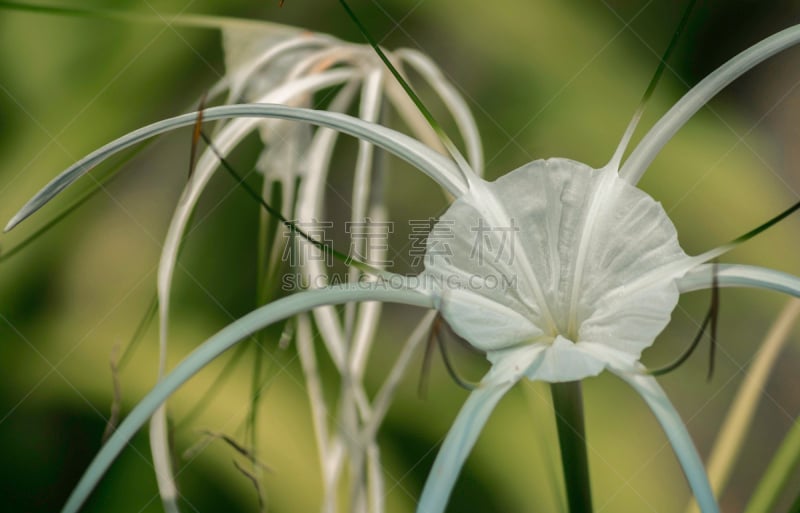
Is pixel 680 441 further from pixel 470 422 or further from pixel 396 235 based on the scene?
pixel 396 235

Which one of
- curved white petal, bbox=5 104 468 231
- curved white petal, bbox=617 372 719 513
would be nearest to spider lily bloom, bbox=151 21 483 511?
curved white petal, bbox=5 104 468 231

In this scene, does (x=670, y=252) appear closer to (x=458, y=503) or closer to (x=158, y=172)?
(x=458, y=503)

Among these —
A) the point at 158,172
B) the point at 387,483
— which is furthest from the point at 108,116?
the point at 387,483

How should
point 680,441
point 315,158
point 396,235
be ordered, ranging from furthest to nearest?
point 396,235 < point 315,158 < point 680,441

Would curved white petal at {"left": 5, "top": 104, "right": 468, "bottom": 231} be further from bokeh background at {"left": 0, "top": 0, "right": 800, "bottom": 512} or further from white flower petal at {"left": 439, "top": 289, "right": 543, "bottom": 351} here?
bokeh background at {"left": 0, "top": 0, "right": 800, "bottom": 512}

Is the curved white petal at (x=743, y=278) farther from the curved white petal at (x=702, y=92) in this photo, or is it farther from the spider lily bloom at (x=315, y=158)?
the spider lily bloom at (x=315, y=158)

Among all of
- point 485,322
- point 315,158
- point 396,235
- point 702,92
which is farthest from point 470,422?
point 396,235


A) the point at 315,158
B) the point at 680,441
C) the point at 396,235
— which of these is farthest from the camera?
the point at 396,235
